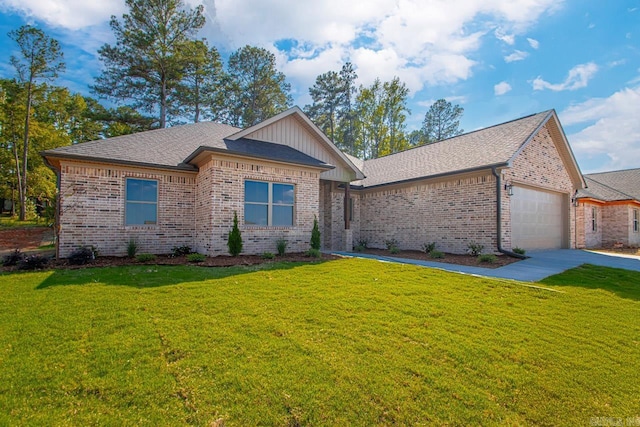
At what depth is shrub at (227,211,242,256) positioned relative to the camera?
9.57 meters

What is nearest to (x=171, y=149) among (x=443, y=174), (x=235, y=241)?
(x=235, y=241)

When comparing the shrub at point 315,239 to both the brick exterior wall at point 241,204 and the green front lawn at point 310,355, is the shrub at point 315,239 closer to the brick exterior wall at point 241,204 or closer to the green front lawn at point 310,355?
the brick exterior wall at point 241,204

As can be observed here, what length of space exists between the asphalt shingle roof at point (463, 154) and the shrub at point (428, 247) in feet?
9.34

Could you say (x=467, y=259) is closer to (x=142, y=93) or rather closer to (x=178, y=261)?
(x=178, y=261)

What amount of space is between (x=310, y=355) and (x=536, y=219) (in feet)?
44.9

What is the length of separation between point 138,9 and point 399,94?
23339 mm

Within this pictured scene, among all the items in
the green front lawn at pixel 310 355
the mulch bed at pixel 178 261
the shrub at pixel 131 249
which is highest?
the shrub at pixel 131 249

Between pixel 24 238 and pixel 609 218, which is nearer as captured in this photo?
pixel 24 238

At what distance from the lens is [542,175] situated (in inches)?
526

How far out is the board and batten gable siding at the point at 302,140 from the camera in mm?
12197

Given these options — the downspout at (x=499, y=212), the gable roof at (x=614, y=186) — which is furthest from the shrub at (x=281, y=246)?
the gable roof at (x=614, y=186)

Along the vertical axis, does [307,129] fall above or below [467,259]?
above

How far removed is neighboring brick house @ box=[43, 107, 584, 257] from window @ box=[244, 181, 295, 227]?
0.04 m

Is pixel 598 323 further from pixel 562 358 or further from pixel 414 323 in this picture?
pixel 414 323
